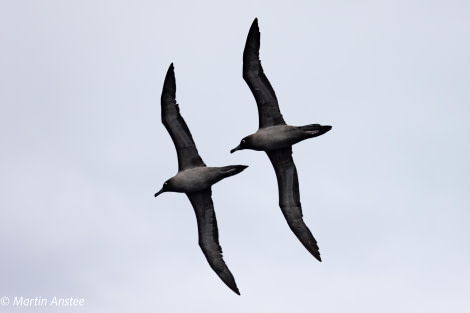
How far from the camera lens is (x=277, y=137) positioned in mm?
75688

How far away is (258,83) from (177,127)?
5353 mm

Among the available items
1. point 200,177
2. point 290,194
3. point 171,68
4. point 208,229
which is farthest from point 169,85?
point 290,194

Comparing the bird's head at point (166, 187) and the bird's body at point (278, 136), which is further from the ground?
the bird's body at point (278, 136)

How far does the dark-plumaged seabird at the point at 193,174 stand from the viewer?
3007 inches

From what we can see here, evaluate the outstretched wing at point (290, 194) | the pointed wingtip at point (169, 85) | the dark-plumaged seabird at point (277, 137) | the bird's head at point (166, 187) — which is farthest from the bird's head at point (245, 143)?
the pointed wingtip at point (169, 85)

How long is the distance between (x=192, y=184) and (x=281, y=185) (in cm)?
526

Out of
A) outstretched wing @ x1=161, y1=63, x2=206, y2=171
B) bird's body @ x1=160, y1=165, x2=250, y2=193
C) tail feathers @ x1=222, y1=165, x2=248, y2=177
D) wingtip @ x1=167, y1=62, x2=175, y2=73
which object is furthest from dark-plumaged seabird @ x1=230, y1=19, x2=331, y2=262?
wingtip @ x1=167, y1=62, x2=175, y2=73

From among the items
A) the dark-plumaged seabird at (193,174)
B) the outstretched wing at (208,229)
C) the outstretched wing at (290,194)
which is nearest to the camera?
the dark-plumaged seabird at (193,174)

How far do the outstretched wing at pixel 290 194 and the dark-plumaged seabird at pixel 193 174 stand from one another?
2.83m

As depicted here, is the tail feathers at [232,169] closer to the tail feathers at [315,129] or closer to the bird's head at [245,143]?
the bird's head at [245,143]

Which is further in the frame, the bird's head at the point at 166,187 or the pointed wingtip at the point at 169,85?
the bird's head at the point at 166,187

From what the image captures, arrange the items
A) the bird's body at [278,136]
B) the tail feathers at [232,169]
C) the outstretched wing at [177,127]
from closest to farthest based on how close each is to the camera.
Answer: the bird's body at [278,136], the tail feathers at [232,169], the outstretched wing at [177,127]

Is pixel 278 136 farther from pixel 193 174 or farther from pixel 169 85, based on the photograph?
pixel 169 85

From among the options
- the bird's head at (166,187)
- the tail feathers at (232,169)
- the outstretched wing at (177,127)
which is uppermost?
the outstretched wing at (177,127)
